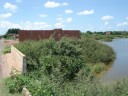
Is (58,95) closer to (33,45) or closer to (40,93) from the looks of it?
(40,93)

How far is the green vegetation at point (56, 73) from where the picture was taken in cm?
1105

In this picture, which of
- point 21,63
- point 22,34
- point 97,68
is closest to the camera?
point 21,63

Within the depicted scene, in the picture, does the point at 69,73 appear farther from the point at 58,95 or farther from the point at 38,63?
the point at 58,95

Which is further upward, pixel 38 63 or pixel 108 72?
pixel 38 63

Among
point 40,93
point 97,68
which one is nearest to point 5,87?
point 40,93

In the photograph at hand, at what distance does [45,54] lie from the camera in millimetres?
18953

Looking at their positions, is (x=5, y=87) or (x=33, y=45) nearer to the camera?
(x=5, y=87)

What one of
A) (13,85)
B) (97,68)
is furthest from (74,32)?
(13,85)

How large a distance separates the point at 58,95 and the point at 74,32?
24.0 metres

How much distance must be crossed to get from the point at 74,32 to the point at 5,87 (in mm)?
21726

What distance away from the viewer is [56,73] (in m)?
14.4

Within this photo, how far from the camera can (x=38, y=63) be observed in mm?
18109

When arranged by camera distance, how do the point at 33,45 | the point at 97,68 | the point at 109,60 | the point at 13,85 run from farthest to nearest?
the point at 109,60, the point at 97,68, the point at 33,45, the point at 13,85

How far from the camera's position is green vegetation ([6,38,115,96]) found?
11047mm
